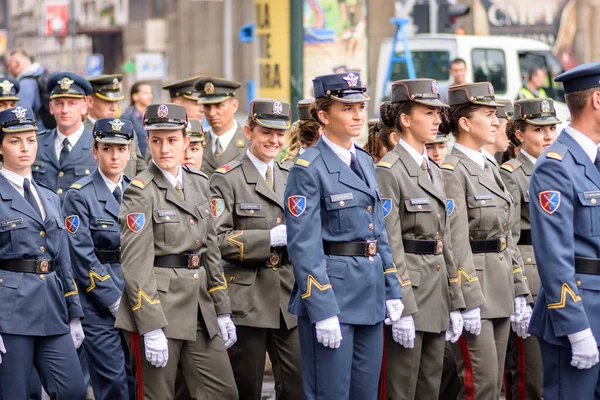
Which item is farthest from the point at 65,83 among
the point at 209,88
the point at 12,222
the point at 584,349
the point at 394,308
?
the point at 584,349

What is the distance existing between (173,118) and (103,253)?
4.98ft

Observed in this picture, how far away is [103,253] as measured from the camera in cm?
858

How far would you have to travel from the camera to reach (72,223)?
8.50 m

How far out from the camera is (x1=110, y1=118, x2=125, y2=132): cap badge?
855 centimetres

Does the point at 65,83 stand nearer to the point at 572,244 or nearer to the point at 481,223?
the point at 481,223

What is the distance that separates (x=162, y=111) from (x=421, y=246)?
174cm

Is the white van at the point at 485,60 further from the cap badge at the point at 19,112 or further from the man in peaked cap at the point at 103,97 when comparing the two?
the cap badge at the point at 19,112

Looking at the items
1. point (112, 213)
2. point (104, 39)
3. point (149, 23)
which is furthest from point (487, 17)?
Result: point (104, 39)

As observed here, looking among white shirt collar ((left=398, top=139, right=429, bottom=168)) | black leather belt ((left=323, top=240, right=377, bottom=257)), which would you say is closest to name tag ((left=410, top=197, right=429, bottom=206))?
white shirt collar ((left=398, top=139, right=429, bottom=168))

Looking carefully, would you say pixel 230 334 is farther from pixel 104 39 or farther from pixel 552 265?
pixel 104 39

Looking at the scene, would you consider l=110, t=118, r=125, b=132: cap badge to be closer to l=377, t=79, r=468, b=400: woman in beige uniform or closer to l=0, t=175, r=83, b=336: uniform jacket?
l=0, t=175, r=83, b=336: uniform jacket

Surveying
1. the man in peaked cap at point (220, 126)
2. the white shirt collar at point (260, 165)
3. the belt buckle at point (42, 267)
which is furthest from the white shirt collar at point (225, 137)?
the belt buckle at point (42, 267)

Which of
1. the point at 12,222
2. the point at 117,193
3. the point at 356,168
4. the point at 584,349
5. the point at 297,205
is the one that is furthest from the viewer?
the point at 117,193

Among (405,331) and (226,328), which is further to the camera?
(226,328)
